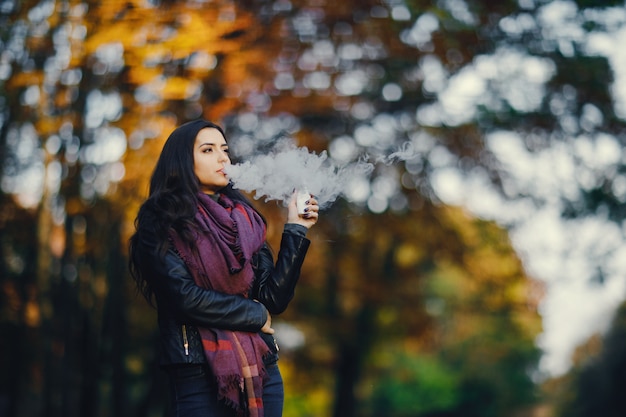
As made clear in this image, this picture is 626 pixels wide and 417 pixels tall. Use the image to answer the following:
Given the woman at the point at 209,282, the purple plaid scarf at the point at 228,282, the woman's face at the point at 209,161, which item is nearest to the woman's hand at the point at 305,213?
the woman at the point at 209,282

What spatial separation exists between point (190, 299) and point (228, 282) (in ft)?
0.62

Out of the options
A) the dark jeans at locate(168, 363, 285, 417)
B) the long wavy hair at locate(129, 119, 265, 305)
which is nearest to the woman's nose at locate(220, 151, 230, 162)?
the long wavy hair at locate(129, 119, 265, 305)

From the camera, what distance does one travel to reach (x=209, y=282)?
3225 mm

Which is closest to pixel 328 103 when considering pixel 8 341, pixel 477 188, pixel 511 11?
pixel 511 11

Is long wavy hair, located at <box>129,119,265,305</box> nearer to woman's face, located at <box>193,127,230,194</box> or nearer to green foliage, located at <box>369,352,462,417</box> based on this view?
woman's face, located at <box>193,127,230,194</box>

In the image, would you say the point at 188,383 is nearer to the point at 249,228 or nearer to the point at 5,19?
the point at 249,228

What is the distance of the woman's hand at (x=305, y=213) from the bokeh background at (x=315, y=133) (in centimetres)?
508

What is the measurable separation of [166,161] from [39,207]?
28.0 ft

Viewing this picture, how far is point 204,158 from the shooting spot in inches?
135

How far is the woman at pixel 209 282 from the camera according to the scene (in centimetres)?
317

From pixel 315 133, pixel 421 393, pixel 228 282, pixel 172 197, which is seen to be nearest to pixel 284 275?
pixel 228 282

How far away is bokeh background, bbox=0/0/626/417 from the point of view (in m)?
9.04

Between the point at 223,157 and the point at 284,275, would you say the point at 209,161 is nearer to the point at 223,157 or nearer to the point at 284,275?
the point at 223,157

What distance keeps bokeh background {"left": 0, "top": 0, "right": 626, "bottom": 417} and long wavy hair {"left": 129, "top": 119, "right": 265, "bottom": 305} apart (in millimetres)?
4905
